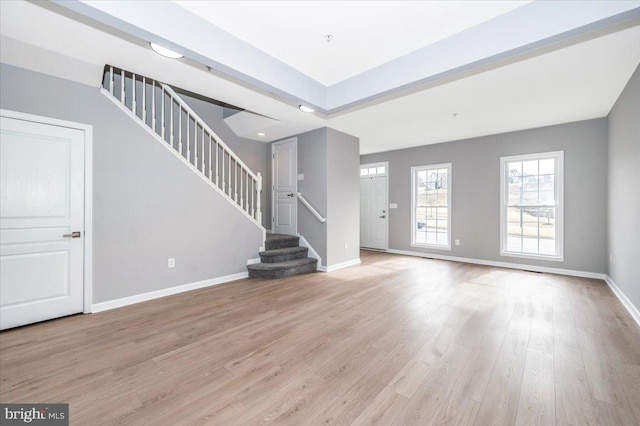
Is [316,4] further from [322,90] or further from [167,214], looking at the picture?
[167,214]

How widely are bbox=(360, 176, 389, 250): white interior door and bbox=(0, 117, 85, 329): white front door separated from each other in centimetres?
609

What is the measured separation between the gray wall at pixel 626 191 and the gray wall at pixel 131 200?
5135mm

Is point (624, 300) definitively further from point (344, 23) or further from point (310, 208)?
point (344, 23)

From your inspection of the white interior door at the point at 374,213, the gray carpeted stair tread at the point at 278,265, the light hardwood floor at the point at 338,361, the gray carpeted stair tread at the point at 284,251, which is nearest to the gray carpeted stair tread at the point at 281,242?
the gray carpeted stair tread at the point at 284,251

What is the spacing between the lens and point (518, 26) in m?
2.34

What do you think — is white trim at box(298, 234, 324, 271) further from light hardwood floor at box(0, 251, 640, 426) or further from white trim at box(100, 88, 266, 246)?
light hardwood floor at box(0, 251, 640, 426)

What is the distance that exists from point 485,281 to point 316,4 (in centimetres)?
443

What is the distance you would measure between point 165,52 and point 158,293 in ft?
Answer: 9.31

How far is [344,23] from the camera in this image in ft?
8.34

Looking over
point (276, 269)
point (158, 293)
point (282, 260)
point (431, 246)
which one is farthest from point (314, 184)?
point (431, 246)

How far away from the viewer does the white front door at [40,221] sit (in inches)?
103


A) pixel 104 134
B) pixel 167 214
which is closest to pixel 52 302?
pixel 167 214

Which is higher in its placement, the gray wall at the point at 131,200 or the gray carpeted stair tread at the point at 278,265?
the gray wall at the point at 131,200

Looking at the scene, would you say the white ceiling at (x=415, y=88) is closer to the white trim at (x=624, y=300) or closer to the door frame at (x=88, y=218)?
the door frame at (x=88, y=218)
